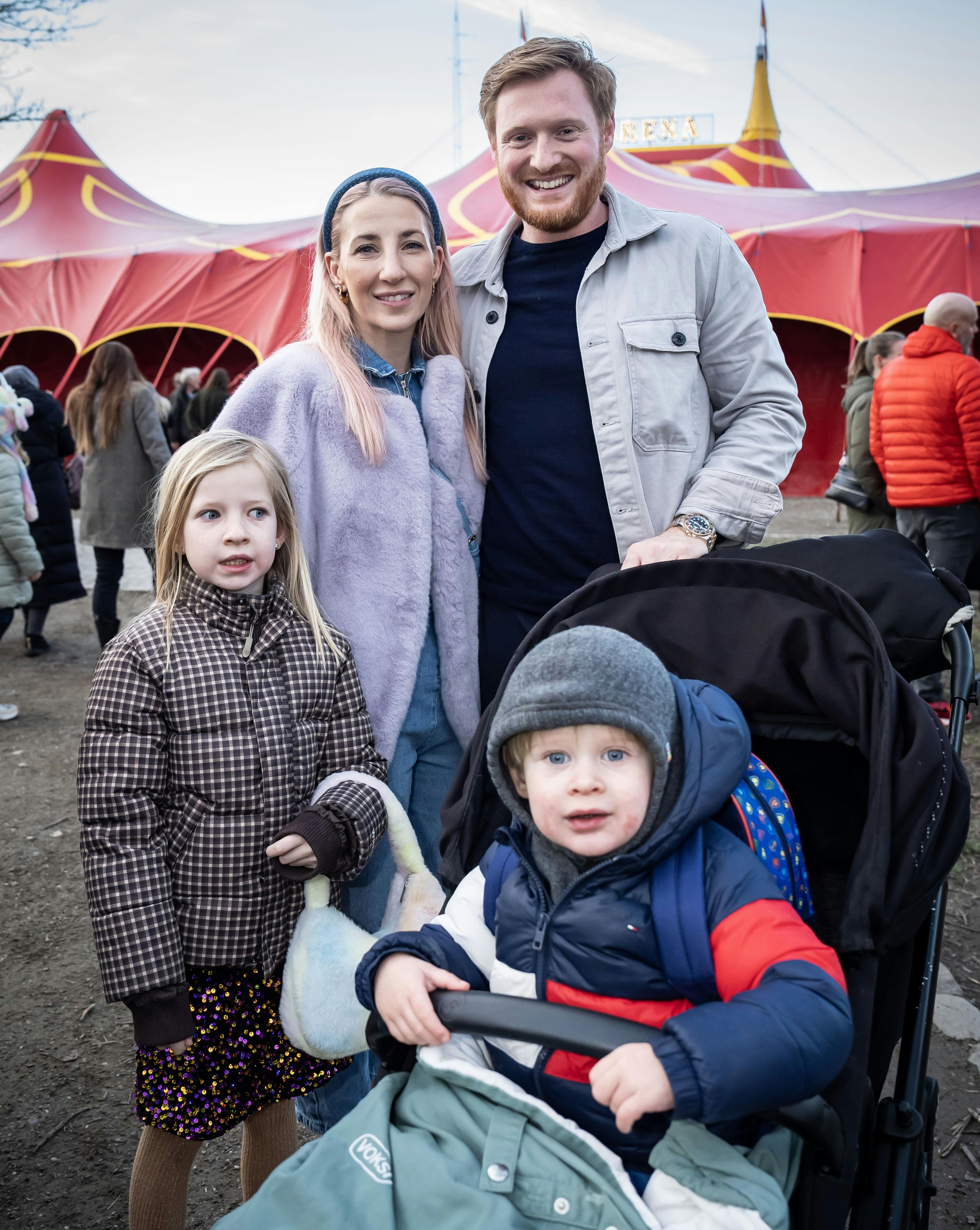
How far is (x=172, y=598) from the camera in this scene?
187 centimetres

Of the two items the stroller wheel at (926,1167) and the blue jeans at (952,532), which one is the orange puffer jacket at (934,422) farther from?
the stroller wheel at (926,1167)

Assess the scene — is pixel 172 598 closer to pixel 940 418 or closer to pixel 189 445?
pixel 189 445

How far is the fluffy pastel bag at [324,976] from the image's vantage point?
1.76m

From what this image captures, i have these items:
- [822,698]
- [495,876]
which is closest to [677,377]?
[822,698]

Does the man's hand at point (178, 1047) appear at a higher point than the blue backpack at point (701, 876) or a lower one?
lower

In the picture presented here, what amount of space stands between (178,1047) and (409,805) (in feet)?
2.22

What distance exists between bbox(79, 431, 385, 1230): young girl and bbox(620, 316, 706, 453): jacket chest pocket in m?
0.76

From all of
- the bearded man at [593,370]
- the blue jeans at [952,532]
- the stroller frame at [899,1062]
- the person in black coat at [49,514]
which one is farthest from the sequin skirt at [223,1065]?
the person in black coat at [49,514]

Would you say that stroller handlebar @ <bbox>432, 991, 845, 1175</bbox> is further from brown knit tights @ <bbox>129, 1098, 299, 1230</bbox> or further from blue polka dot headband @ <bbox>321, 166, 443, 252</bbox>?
blue polka dot headband @ <bbox>321, 166, 443, 252</bbox>

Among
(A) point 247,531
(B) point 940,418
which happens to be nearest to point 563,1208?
(A) point 247,531

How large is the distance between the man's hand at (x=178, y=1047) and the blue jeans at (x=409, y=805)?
42 centimetres

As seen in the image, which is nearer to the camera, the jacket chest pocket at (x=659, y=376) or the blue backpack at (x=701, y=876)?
the blue backpack at (x=701, y=876)

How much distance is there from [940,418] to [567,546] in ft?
12.6

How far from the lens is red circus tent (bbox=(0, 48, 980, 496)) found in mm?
11438
